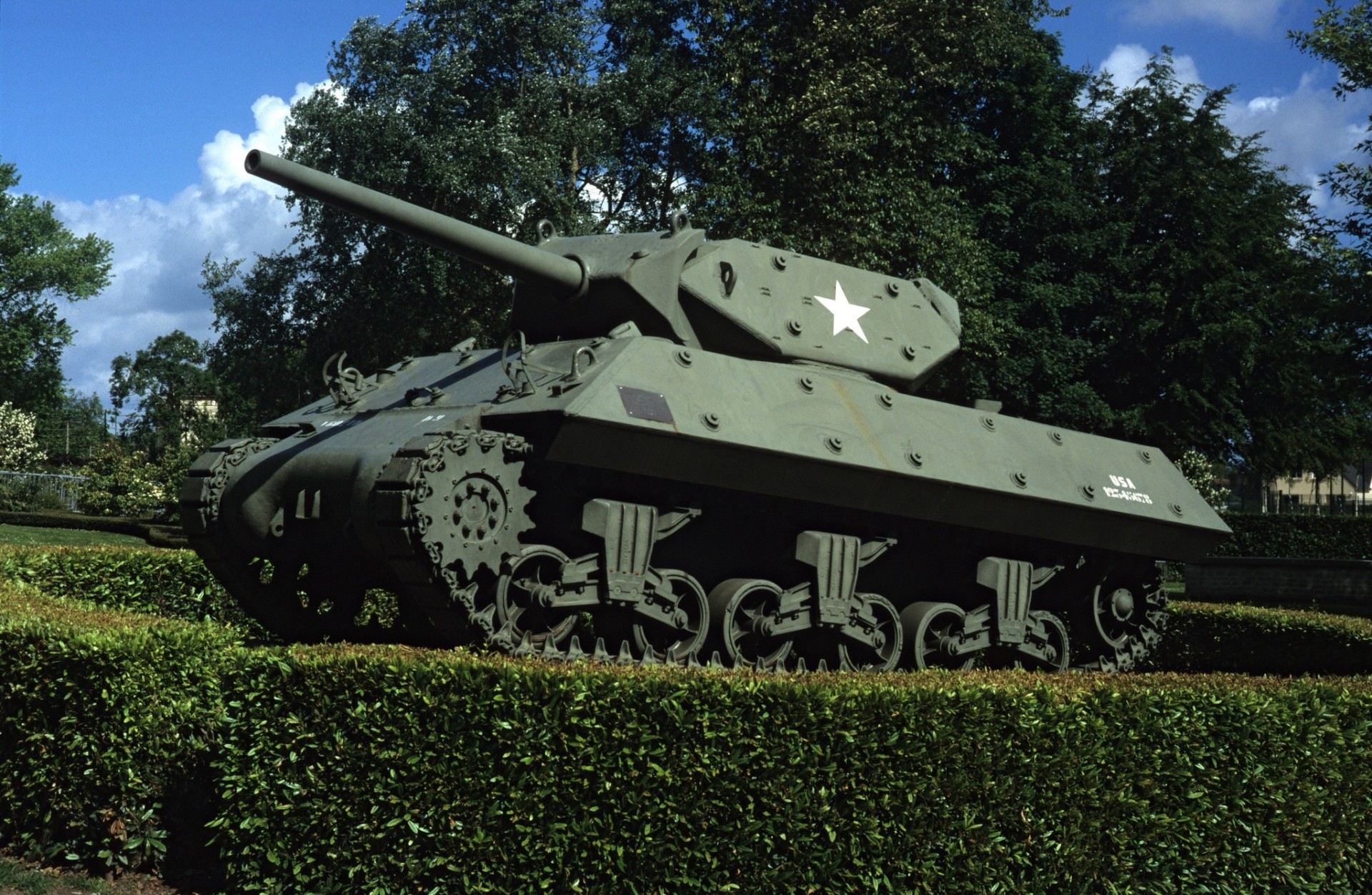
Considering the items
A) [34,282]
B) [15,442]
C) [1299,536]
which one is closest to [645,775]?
[1299,536]

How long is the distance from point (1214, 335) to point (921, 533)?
24.1 m

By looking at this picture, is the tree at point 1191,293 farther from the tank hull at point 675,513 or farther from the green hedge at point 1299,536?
the tank hull at point 675,513

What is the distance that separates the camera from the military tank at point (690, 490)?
32.7ft

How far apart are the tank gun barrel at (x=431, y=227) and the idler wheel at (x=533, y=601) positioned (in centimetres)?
248

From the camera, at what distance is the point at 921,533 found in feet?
42.4

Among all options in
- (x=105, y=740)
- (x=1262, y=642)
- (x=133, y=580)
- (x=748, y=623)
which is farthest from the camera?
(x=1262, y=642)

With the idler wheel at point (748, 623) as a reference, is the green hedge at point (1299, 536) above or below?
above

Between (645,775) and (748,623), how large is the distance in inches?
187

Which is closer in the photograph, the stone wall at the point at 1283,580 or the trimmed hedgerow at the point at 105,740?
the trimmed hedgerow at the point at 105,740

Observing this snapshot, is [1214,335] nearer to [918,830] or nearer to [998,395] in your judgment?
[998,395]

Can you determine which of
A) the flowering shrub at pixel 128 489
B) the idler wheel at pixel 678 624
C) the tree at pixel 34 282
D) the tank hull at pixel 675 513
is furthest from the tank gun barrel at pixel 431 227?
the tree at pixel 34 282

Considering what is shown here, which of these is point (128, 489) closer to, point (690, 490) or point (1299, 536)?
point (1299, 536)

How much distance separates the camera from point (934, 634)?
513 inches

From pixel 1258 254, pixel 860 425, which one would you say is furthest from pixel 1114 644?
pixel 1258 254
